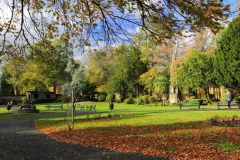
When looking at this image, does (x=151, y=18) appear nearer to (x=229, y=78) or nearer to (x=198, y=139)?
(x=198, y=139)

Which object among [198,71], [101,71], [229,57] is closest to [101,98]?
[101,71]

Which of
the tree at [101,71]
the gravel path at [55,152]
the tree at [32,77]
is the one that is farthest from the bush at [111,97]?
the gravel path at [55,152]

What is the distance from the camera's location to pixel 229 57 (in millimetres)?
22453


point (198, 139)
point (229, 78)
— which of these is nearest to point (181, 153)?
point (198, 139)

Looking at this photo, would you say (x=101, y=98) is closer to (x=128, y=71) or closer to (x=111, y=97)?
(x=111, y=97)

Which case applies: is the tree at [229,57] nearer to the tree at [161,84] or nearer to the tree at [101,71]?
the tree at [161,84]

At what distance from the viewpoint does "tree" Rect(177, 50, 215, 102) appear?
26672mm

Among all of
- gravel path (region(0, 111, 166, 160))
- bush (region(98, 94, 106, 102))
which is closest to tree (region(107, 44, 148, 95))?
bush (region(98, 94, 106, 102))

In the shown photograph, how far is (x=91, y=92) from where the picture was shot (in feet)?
141

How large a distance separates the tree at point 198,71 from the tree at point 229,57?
2383 millimetres

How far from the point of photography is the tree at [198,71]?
1050 inches

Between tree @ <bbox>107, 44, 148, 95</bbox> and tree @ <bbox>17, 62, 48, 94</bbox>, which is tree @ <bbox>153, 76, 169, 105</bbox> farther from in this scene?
tree @ <bbox>17, 62, 48, 94</bbox>

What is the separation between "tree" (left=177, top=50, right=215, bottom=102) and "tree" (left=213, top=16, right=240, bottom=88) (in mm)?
2383

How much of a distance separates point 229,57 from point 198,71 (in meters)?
5.17
